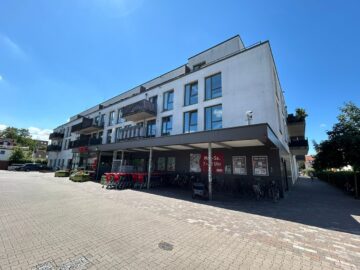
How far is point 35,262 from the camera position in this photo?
340 centimetres

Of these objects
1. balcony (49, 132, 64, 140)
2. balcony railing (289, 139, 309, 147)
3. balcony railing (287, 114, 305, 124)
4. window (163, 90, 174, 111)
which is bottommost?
balcony railing (289, 139, 309, 147)

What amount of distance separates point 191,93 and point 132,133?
29.3 ft

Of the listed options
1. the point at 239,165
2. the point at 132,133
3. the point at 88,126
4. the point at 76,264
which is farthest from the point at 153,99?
the point at 76,264

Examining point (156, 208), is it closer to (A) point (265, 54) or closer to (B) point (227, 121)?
(B) point (227, 121)

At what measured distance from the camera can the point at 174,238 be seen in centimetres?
477

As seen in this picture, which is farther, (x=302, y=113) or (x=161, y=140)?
(x=302, y=113)

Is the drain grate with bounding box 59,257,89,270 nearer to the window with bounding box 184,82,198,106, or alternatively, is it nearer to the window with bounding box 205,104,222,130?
the window with bounding box 205,104,222,130

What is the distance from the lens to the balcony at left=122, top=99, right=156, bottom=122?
18406 mm

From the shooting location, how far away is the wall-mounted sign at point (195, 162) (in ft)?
50.0

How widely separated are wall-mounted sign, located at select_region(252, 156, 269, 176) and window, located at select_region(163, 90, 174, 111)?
9.82 meters

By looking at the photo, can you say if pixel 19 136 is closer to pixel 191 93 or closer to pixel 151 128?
pixel 151 128

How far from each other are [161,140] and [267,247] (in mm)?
9121

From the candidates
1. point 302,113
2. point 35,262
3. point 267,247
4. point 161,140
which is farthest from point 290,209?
point 302,113

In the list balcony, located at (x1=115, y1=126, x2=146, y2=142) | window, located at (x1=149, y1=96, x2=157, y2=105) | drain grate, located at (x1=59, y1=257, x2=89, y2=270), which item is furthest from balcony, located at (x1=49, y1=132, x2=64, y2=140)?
drain grate, located at (x1=59, y1=257, x2=89, y2=270)
